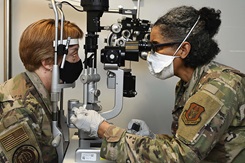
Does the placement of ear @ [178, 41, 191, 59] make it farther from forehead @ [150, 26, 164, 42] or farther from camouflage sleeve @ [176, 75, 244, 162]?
camouflage sleeve @ [176, 75, 244, 162]

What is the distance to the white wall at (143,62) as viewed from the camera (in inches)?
75.9

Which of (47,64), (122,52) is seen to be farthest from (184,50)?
(47,64)

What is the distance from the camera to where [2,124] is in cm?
121

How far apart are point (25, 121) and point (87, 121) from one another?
0.26 metres

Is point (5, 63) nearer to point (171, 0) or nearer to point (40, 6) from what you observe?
point (40, 6)

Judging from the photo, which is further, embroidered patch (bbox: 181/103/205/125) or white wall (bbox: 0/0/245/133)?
white wall (bbox: 0/0/245/133)

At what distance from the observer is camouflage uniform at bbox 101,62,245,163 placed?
1.08m

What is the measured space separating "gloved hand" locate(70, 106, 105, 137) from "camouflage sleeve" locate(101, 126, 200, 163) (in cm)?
7

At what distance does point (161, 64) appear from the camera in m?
1.35

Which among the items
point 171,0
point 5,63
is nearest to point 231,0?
point 171,0

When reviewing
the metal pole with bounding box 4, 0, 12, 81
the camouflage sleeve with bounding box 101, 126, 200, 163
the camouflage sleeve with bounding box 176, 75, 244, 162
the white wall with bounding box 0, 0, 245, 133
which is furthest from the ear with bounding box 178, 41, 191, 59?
the metal pole with bounding box 4, 0, 12, 81

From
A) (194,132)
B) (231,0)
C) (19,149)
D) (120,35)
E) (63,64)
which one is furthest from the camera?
(231,0)

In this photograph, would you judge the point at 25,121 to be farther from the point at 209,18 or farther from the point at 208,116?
the point at 209,18

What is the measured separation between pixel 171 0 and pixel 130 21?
20.1 inches
